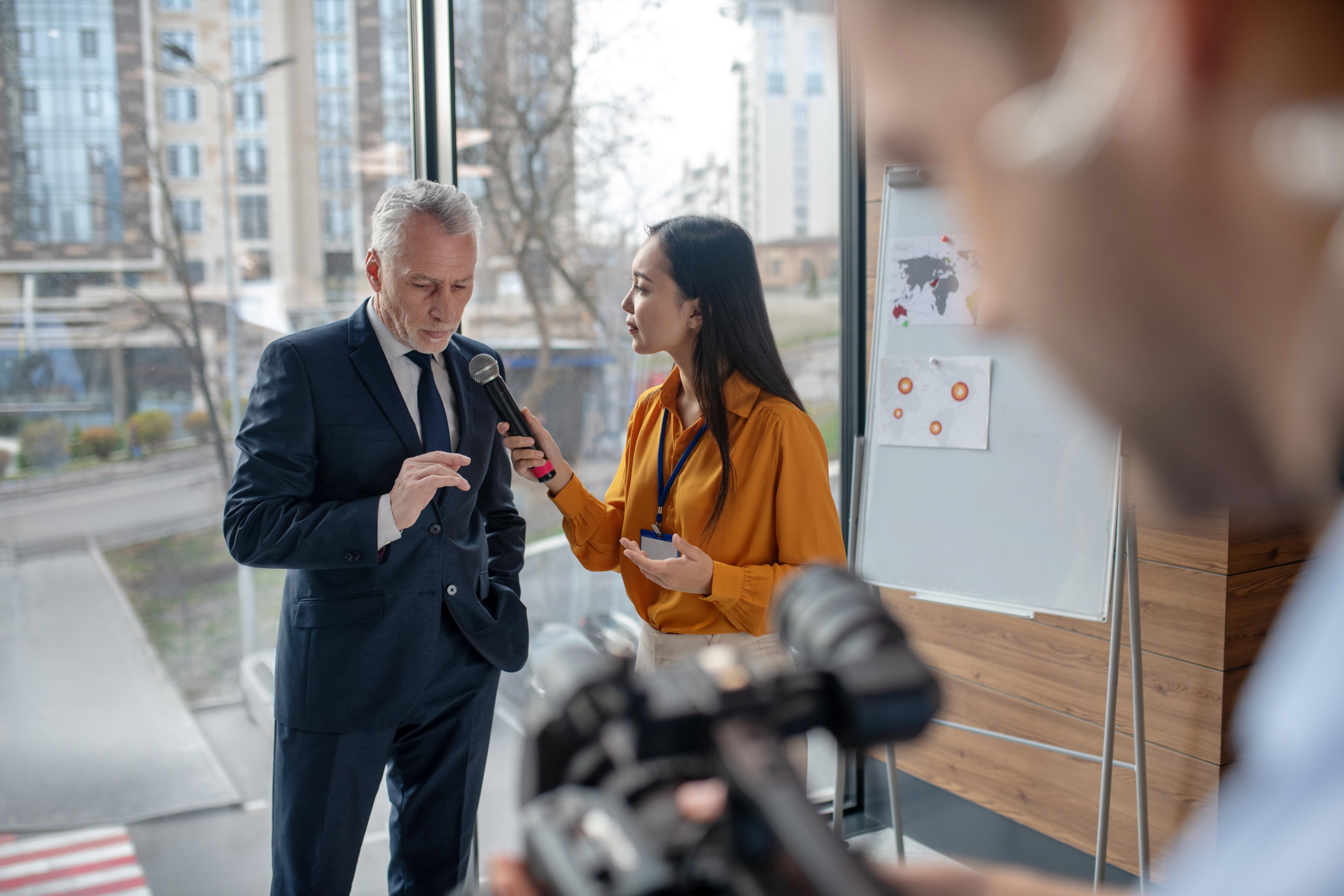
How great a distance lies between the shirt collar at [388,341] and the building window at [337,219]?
0.64 meters

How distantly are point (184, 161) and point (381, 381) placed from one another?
1011 mm

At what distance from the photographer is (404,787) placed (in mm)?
2109

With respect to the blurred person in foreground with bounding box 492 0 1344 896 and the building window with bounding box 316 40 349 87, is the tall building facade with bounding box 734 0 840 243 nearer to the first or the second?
the building window with bounding box 316 40 349 87

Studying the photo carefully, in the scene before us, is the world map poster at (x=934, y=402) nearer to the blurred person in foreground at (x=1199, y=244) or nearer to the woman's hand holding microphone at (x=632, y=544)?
the woman's hand holding microphone at (x=632, y=544)

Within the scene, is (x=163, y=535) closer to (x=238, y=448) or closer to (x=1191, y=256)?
(x=238, y=448)

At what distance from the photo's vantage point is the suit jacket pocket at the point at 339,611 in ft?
6.15

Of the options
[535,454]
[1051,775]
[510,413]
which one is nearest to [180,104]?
[510,413]

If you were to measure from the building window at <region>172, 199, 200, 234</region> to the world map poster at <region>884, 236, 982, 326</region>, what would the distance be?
2.00 metres

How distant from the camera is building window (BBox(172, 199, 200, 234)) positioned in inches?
93.0

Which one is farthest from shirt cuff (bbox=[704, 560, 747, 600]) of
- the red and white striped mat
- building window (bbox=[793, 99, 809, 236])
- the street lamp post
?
the red and white striped mat

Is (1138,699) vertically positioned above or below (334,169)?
below

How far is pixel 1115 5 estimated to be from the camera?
0.95 ft

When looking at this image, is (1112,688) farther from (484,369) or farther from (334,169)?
(334,169)

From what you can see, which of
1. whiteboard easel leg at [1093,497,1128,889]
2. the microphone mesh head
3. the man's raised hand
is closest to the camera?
the man's raised hand
